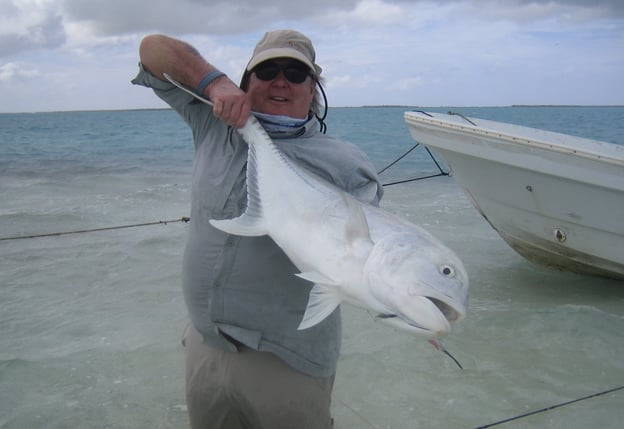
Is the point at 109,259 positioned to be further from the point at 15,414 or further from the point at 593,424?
the point at 593,424

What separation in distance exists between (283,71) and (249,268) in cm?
85

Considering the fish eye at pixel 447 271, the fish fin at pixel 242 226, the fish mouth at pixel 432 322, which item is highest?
the fish fin at pixel 242 226

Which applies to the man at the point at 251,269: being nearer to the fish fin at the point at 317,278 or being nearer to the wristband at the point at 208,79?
the wristband at the point at 208,79

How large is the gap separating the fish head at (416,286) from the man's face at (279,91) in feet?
2.94

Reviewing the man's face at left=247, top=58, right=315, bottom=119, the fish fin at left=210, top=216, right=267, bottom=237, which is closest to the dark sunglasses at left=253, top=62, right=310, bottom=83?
the man's face at left=247, top=58, right=315, bottom=119

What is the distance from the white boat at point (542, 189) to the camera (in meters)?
5.79

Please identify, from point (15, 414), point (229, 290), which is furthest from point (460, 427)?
point (15, 414)

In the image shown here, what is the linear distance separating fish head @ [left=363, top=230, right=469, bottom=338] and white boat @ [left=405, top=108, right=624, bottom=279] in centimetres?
428

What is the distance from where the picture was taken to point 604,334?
5379 mm

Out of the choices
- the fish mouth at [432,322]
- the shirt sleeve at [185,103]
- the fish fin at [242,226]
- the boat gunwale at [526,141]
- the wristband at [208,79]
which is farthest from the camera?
the boat gunwale at [526,141]

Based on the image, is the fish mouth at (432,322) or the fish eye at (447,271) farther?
the fish eye at (447,271)

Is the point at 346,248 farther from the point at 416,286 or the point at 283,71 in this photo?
the point at 283,71

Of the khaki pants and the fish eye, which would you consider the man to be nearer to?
the khaki pants

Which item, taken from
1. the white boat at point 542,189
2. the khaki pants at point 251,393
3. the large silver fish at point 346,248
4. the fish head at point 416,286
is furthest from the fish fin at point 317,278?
the white boat at point 542,189
